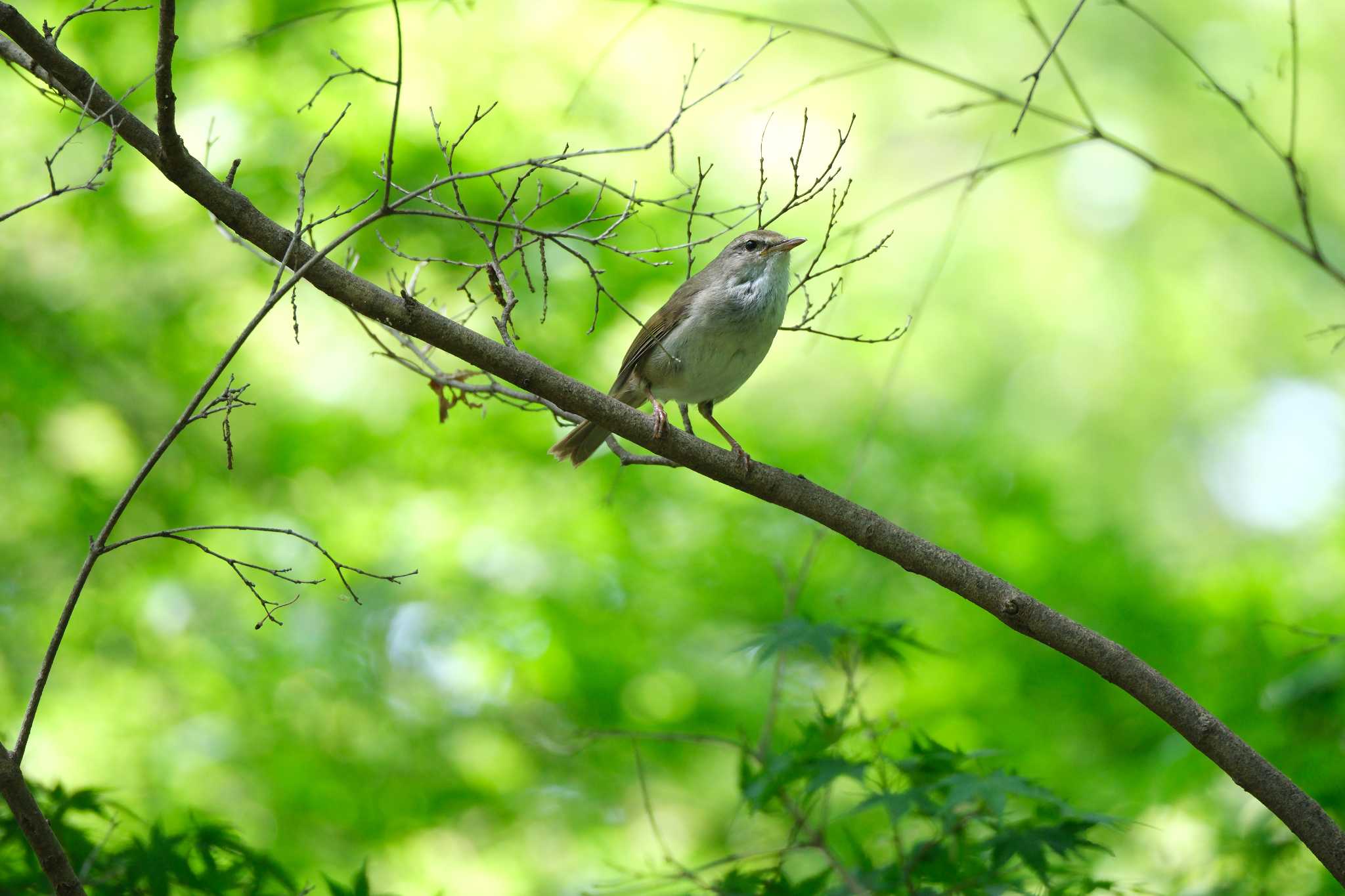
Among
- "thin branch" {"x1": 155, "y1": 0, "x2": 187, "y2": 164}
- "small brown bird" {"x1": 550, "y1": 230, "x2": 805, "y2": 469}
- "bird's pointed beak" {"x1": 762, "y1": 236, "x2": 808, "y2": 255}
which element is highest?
"bird's pointed beak" {"x1": 762, "y1": 236, "x2": 808, "y2": 255}

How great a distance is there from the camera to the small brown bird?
4578 millimetres

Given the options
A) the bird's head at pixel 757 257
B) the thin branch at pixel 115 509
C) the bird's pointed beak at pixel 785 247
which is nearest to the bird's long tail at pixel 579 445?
the bird's head at pixel 757 257

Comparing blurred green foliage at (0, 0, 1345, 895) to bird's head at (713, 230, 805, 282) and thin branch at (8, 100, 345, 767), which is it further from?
thin branch at (8, 100, 345, 767)

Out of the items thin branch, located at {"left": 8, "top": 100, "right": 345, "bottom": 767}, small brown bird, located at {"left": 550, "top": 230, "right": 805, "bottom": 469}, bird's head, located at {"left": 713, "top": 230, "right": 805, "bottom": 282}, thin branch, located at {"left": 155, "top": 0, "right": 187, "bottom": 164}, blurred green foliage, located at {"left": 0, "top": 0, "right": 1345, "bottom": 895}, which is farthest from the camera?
blurred green foliage, located at {"left": 0, "top": 0, "right": 1345, "bottom": 895}

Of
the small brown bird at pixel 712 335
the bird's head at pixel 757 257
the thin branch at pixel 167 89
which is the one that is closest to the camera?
the thin branch at pixel 167 89

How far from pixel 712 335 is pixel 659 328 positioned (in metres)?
0.29

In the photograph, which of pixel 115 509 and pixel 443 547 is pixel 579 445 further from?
pixel 443 547

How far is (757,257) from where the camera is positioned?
186 inches

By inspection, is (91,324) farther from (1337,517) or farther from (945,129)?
(945,129)

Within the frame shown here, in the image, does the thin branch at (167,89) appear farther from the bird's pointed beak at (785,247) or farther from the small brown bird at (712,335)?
the bird's pointed beak at (785,247)

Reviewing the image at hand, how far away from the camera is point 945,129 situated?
13617mm

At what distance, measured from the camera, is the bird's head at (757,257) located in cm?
468

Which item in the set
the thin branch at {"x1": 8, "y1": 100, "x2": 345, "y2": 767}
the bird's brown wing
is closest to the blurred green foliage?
the bird's brown wing

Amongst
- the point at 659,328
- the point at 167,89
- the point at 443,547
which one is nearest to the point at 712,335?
the point at 659,328
